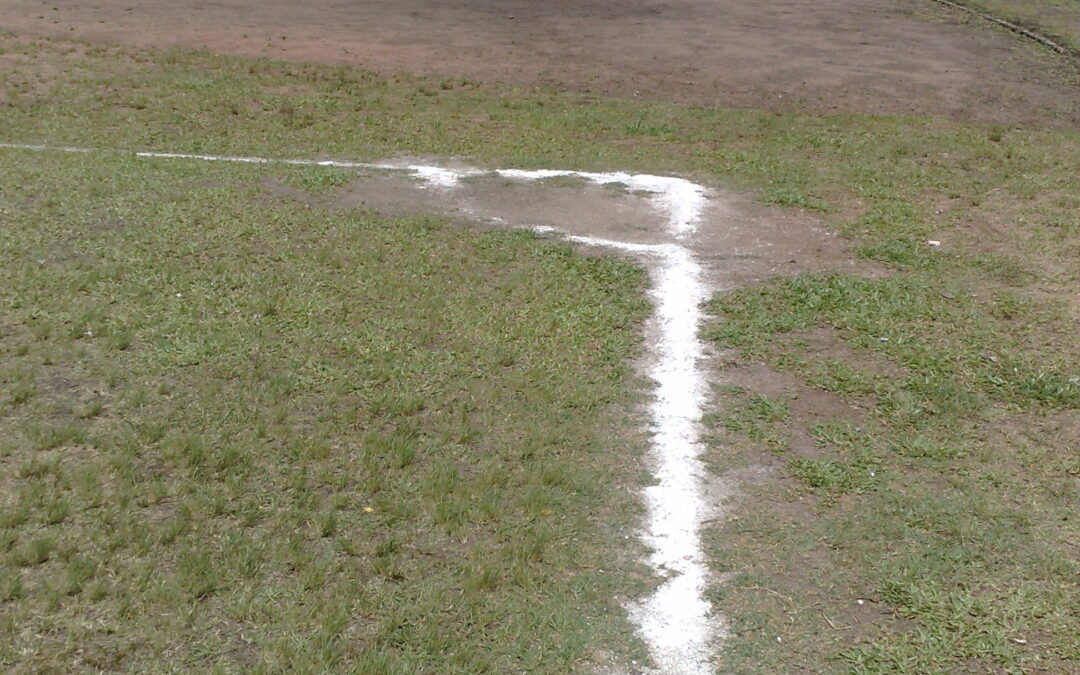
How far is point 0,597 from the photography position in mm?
3812

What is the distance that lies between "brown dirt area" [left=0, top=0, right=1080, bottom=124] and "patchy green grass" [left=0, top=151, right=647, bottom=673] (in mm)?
5795

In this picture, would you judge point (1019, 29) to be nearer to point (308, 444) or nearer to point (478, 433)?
point (478, 433)

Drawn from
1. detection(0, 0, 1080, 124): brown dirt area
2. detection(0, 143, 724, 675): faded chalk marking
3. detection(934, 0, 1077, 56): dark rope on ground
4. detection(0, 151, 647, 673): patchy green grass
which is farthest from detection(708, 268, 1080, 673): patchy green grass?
detection(934, 0, 1077, 56): dark rope on ground

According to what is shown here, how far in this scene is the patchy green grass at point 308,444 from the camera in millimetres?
3779

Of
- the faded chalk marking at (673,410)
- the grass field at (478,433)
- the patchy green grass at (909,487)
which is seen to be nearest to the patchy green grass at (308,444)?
the grass field at (478,433)

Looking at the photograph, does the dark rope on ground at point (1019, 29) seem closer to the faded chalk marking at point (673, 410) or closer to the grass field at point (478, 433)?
the grass field at point (478, 433)

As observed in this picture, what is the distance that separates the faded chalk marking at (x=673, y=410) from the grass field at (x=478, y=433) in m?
0.11

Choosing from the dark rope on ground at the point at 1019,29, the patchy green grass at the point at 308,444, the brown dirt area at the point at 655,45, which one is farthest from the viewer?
the dark rope on ground at the point at 1019,29

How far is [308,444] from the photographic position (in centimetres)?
490

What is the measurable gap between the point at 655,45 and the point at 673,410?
33.0 feet

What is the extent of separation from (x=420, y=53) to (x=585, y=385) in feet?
29.5

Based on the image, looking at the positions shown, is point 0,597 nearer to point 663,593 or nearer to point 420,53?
point 663,593

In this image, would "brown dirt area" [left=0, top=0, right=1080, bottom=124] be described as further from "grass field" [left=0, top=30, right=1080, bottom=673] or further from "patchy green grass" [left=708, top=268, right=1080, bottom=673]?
"patchy green grass" [left=708, top=268, right=1080, bottom=673]

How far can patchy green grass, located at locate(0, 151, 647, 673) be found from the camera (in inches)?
149
